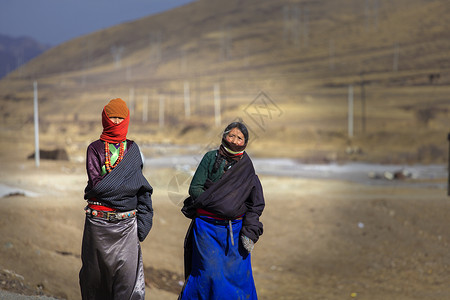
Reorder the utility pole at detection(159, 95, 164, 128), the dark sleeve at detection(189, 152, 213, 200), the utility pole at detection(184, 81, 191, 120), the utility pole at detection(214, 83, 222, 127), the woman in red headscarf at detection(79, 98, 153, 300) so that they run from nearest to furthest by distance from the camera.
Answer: the woman in red headscarf at detection(79, 98, 153, 300)
the dark sleeve at detection(189, 152, 213, 200)
the utility pole at detection(214, 83, 222, 127)
the utility pole at detection(159, 95, 164, 128)
the utility pole at detection(184, 81, 191, 120)

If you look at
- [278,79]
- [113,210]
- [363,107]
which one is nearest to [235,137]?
[113,210]

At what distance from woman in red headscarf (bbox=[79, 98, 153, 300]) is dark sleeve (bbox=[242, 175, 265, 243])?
25.4 inches

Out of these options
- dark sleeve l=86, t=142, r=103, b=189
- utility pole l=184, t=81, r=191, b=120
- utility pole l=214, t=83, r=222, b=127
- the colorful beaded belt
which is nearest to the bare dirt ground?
the colorful beaded belt

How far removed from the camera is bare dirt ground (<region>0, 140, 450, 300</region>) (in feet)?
→ 21.9

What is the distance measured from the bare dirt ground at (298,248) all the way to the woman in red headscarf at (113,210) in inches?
76.3

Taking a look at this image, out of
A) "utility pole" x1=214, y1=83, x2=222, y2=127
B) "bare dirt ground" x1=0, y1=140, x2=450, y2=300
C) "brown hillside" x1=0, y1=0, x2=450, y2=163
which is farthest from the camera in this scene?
"utility pole" x1=214, y1=83, x2=222, y2=127

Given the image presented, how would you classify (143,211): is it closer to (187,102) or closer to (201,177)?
(201,177)

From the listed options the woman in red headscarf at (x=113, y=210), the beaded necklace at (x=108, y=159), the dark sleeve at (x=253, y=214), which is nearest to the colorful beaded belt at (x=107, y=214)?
the woman in red headscarf at (x=113, y=210)

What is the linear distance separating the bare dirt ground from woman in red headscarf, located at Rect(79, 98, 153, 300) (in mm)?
1937

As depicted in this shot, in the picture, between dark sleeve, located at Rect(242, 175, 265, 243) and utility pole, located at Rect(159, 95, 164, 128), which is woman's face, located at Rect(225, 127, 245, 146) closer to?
dark sleeve, located at Rect(242, 175, 265, 243)

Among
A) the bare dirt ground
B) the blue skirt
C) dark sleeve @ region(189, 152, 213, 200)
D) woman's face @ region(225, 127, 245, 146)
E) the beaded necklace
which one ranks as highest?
woman's face @ region(225, 127, 245, 146)

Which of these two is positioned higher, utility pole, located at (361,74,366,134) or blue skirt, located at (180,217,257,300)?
utility pole, located at (361,74,366,134)

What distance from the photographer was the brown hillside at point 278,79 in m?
37.7

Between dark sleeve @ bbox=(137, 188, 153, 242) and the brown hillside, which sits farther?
the brown hillside
